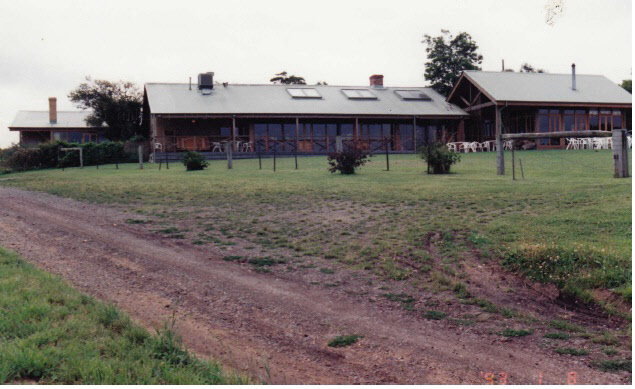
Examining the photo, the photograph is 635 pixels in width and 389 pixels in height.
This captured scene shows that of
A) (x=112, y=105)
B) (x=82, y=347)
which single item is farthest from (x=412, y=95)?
(x=82, y=347)

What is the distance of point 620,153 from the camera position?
42.4ft

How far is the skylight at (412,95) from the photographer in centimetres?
3905

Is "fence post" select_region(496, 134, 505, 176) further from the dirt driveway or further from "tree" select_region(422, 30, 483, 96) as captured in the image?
"tree" select_region(422, 30, 483, 96)

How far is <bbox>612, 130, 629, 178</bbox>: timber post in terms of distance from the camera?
42.0 feet

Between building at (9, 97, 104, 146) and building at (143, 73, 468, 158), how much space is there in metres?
6.20

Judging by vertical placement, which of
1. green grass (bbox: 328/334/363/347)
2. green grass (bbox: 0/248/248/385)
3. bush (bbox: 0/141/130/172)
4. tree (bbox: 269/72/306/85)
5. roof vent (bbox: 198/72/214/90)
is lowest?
green grass (bbox: 328/334/363/347)

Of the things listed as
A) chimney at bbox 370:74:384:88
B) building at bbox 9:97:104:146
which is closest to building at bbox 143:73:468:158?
chimney at bbox 370:74:384:88

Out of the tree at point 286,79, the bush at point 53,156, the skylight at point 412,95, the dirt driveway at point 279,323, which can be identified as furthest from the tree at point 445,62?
the dirt driveway at point 279,323

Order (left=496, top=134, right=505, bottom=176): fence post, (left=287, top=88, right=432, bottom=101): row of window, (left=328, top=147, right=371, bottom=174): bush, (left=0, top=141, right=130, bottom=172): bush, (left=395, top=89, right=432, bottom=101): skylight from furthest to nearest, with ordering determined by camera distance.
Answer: (left=395, top=89, right=432, bottom=101): skylight < (left=287, top=88, right=432, bottom=101): row of window < (left=0, top=141, right=130, bottom=172): bush < (left=328, top=147, right=371, bottom=174): bush < (left=496, top=134, right=505, bottom=176): fence post

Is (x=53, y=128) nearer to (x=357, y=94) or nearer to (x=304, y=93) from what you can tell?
(x=304, y=93)

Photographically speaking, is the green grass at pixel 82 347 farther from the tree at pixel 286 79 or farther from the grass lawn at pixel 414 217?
the tree at pixel 286 79

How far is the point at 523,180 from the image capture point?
1397 centimetres

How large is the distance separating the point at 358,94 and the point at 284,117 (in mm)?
6801

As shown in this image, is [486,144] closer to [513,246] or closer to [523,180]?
[523,180]
